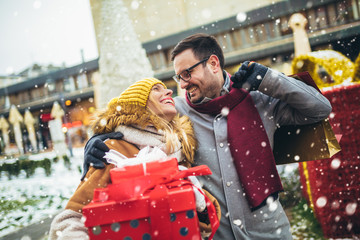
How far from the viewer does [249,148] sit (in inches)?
71.9

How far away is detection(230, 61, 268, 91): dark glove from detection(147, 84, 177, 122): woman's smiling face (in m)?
0.50

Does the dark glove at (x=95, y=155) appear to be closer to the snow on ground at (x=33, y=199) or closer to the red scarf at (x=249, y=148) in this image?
the red scarf at (x=249, y=148)

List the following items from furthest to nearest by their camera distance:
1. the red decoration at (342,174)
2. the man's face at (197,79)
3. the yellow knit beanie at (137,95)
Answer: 1. the red decoration at (342,174)
2. the man's face at (197,79)
3. the yellow knit beanie at (137,95)

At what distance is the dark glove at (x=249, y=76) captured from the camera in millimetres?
1825

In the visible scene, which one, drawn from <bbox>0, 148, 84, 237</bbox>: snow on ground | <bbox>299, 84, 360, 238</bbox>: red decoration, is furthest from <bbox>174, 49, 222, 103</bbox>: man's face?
<bbox>0, 148, 84, 237</bbox>: snow on ground

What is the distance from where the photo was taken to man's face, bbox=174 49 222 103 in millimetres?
2035

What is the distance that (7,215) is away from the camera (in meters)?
6.09

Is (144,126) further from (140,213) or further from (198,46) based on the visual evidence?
(198,46)

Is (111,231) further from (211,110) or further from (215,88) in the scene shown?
(215,88)

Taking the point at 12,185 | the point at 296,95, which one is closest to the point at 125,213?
the point at 296,95

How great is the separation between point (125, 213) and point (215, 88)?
50.7 inches

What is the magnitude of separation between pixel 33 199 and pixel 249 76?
7.65 m

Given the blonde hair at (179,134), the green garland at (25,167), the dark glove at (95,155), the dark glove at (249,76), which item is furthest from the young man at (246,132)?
the green garland at (25,167)

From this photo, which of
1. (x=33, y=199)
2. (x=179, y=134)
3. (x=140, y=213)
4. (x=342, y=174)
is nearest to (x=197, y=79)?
(x=179, y=134)
